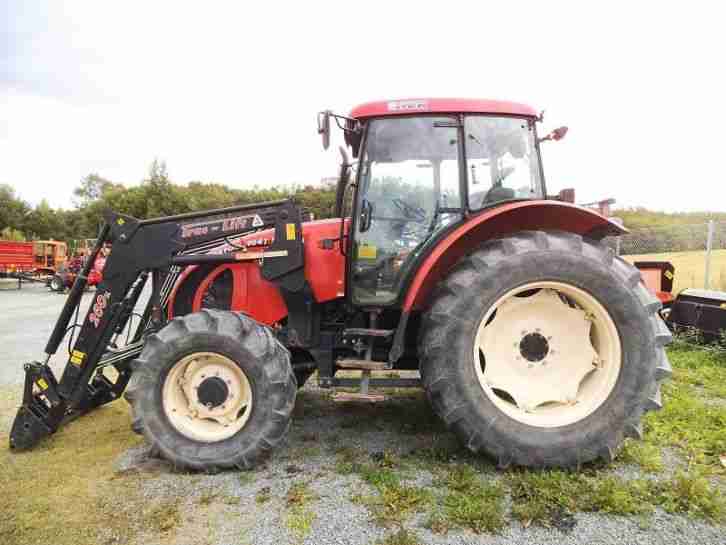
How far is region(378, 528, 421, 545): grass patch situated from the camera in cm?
230

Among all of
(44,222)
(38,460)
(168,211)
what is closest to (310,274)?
(38,460)

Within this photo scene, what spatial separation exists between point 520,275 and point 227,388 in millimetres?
1953

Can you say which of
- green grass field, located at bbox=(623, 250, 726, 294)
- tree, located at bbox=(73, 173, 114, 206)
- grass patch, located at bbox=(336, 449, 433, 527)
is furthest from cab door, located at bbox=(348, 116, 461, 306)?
tree, located at bbox=(73, 173, 114, 206)

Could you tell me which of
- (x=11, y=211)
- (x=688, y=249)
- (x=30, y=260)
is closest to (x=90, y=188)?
(x=11, y=211)

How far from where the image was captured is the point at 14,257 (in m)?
18.9

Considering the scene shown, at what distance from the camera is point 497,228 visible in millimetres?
3332

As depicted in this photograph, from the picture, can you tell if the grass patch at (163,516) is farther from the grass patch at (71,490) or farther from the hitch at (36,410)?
the hitch at (36,410)

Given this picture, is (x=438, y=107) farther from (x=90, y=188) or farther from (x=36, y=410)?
(x=90, y=188)

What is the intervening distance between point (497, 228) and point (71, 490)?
302cm

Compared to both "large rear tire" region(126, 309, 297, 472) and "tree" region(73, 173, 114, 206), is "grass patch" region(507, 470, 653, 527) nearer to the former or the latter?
"large rear tire" region(126, 309, 297, 472)

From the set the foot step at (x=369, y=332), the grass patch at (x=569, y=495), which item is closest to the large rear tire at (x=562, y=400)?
the grass patch at (x=569, y=495)

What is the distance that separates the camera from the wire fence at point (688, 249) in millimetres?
8961

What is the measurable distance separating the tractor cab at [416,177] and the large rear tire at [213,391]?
32.7 inches

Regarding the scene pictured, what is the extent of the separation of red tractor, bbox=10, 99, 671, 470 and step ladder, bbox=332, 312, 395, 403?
2 cm
